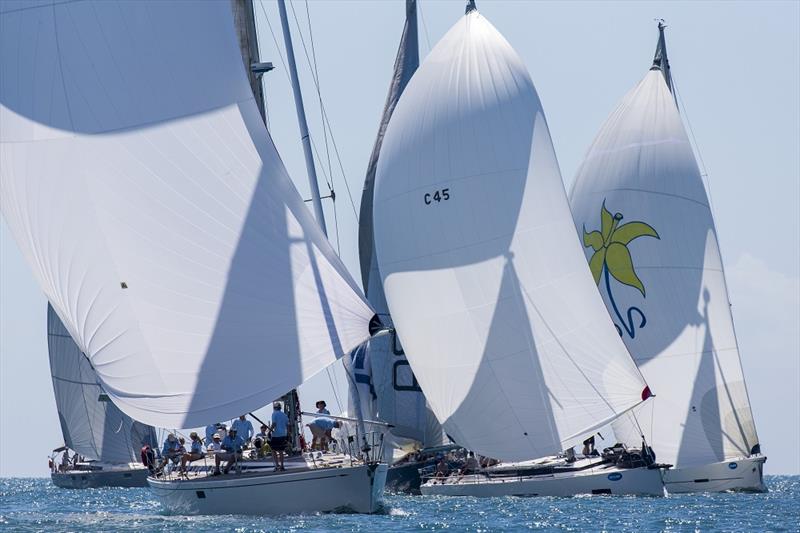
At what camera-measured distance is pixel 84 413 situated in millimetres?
58094

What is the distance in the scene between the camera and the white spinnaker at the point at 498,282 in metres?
30.9

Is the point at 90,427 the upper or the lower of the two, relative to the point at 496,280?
upper

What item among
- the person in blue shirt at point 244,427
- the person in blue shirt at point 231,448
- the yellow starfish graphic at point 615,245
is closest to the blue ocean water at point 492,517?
the person in blue shirt at point 231,448

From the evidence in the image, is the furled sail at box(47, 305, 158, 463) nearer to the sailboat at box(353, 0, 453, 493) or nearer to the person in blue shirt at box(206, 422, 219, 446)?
the sailboat at box(353, 0, 453, 493)

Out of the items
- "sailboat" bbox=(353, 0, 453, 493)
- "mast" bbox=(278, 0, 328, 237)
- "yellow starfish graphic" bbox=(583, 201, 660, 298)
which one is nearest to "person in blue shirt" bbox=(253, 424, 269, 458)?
"mast" bbox=(278, 0, 328, 237)

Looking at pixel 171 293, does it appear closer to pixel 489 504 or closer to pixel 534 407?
pixel 534 407

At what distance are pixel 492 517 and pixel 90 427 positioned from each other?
3209cm

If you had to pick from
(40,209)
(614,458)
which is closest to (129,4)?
(40,209)

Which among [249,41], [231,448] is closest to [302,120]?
[249,41]

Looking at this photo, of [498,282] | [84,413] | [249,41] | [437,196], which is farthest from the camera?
[84,413]

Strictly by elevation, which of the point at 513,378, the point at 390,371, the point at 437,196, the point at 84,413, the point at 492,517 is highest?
the point at 437,196

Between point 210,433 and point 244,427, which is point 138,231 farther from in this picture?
point 210,433

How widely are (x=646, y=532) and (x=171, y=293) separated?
8.82 metres

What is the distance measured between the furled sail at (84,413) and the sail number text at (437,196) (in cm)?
2686
